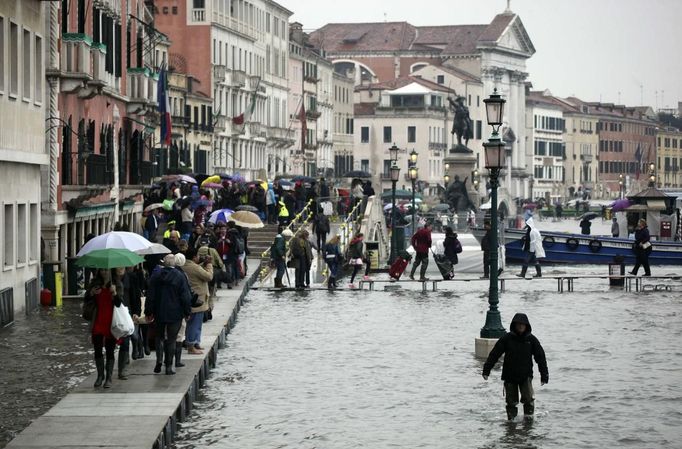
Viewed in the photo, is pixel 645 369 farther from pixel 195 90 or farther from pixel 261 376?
pixel 195 90

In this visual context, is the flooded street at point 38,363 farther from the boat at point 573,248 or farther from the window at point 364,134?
the window at point 364,134

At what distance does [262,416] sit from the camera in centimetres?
2242

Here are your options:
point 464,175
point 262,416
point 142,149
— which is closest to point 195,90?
point 464,175

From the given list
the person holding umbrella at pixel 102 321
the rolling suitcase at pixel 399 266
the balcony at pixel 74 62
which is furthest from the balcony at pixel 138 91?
the person holding umbrella at pixel 102 321

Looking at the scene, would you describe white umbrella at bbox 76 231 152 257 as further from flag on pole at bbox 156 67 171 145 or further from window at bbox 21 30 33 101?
flag on pole at bbox 156 67 171 145

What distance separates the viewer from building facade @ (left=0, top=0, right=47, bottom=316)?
105 feet

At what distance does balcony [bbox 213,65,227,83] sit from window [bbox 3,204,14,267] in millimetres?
68824

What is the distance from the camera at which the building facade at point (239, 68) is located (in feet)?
332

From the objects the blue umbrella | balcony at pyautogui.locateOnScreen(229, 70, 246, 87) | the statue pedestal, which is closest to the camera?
the blue umbrella

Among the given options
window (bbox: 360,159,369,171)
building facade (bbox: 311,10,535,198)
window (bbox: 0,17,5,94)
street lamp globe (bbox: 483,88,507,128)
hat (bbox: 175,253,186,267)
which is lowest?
hat (bbox: 175,253,186,267)

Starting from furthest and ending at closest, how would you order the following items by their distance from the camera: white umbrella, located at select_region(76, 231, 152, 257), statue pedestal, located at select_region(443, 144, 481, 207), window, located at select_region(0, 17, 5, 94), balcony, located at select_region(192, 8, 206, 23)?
statue pedestal, located at select_region(443, 144, 481, 207)
balcony, located at select_region(192, 8, 206, 23)
window, located at select_region(0, 17, 5, 94)
white umbrella, located at select_region(76, 231, 152, 257)

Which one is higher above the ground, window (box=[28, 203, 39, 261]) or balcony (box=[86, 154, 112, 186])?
balcony (box=[86, 154, 112, 186])

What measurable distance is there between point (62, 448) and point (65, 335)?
11650 millimetres

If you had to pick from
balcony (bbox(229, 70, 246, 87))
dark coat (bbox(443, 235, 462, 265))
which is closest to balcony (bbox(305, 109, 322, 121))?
balcony (bbox(229, 70, 246, 87))
